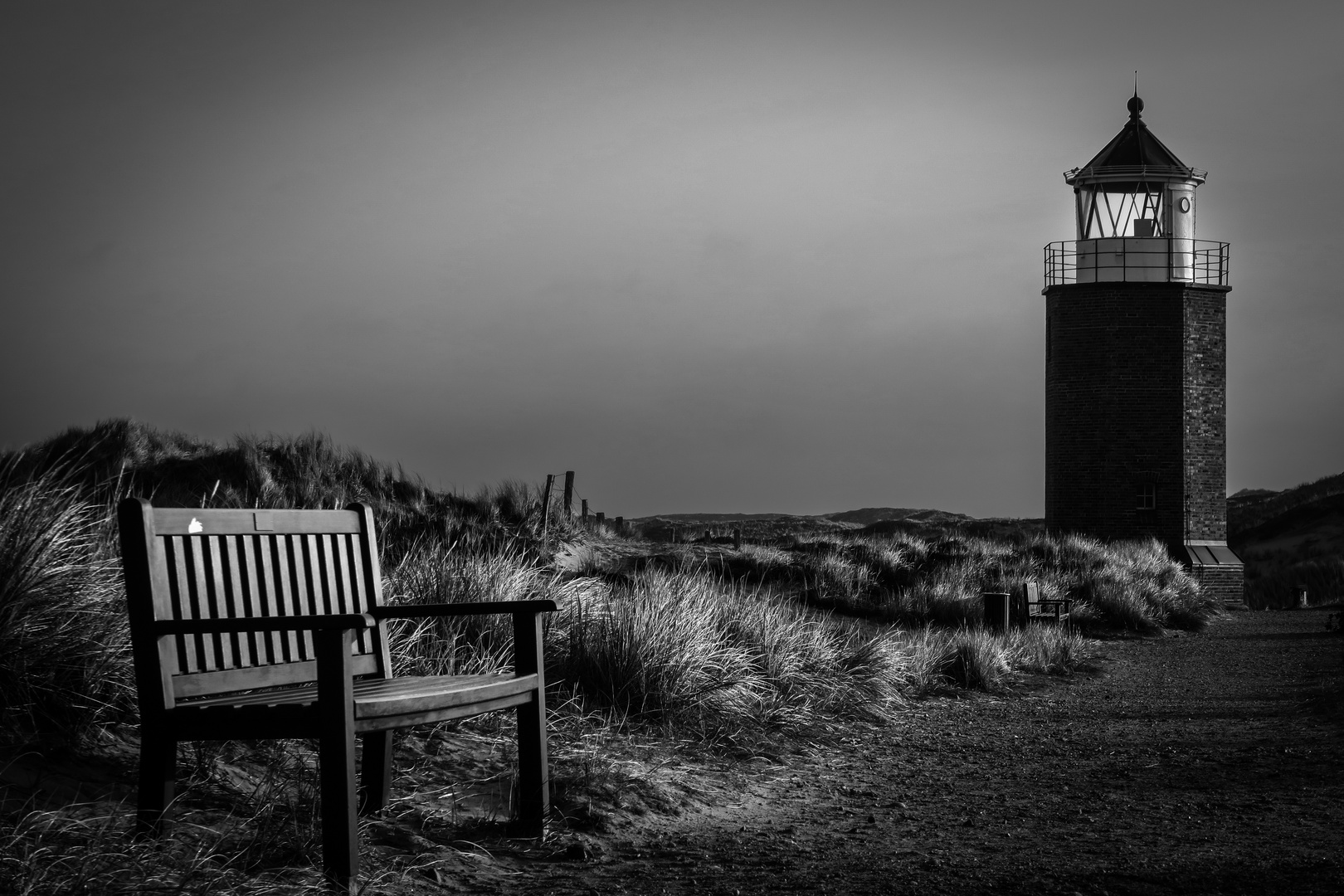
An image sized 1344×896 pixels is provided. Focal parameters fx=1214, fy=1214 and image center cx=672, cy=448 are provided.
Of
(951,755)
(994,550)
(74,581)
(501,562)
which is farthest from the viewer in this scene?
(994,550)

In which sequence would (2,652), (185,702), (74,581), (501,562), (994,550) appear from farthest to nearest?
(994,550)
(501,562)
(74,581)
(2,652)
(185,702)

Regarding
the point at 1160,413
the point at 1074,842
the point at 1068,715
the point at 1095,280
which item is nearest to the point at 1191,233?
the point at 1095,280

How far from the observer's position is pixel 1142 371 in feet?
86.1

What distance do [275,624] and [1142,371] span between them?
2571 centimetres

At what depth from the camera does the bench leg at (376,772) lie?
159 inches

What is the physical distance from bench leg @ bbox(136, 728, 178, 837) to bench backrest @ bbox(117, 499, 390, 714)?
10cm

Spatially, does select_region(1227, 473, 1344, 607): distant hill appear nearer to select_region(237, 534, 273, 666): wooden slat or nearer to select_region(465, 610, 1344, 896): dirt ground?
select_region(465, 610, 1344, 896): dirt ground

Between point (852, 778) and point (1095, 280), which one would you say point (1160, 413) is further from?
point (852, 778)

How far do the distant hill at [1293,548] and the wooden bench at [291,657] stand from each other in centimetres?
2815

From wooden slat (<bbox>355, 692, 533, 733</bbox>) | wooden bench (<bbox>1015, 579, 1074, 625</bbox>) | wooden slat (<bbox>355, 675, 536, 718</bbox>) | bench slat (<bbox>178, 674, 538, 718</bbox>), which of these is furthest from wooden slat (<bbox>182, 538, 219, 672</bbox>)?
wooden bench (<bbox>1015, 579, 1074, 625</bbox>)

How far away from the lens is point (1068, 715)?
27.6ft

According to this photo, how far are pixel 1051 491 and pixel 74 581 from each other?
25143mm

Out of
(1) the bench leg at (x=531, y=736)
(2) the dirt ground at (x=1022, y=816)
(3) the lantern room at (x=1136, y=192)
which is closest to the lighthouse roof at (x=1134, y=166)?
(3) the lantern room at (x=1136, y=192)

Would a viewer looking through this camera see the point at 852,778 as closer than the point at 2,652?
No
